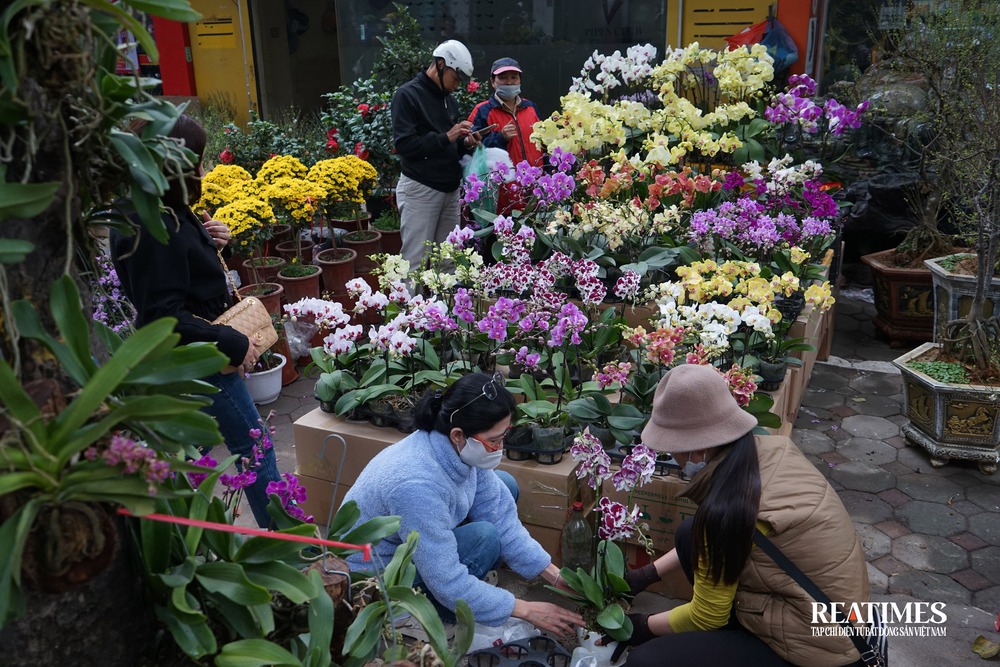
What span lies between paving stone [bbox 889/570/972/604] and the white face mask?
184 centimetres

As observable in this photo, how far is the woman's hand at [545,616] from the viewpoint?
252cm

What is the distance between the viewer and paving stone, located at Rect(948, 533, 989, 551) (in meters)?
3.60

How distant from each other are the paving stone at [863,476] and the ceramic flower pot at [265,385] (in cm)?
301

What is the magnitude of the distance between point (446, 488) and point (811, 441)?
8.93 feet

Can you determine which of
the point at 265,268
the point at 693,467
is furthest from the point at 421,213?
the point at 693,467

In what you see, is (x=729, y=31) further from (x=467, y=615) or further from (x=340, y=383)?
(x=467, y=615)

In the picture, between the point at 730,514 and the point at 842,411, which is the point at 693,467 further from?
the point at 842,411

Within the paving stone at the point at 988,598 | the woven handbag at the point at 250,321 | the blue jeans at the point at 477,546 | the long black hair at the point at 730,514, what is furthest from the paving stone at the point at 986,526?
the woven handbag at the point at 250,321

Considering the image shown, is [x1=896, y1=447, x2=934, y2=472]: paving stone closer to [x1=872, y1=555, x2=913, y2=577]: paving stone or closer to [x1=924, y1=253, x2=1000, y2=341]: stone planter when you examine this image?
[x1=924, y1=253, x2=1000, y2=341]: stone planter

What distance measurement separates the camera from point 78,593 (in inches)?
50.1

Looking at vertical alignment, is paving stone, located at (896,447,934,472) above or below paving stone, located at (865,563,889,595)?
above

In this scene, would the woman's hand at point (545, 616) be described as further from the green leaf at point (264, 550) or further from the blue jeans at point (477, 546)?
the green leaf at point (264, 550)

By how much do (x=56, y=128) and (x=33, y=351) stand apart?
1.04 feet

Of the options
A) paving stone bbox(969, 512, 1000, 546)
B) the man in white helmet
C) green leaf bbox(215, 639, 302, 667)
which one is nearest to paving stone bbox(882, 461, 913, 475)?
paving stone bbox(969, 512, 1000, 546)
